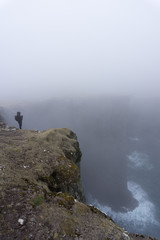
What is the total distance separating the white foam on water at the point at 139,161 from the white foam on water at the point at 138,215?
1170 inches

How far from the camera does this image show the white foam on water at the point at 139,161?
4906 inches

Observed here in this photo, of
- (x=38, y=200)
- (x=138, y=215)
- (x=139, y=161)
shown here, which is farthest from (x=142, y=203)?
(x=38, y=200)

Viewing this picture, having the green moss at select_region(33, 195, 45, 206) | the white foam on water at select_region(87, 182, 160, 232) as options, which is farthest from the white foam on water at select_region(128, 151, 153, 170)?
the green moss at select_region(33, 195, 45, 206)

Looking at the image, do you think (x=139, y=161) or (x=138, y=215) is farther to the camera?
(x=139, y=161)

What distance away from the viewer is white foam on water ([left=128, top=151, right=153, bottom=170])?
12462 cm

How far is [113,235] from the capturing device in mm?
10539

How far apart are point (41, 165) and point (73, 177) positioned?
5096 millimetres

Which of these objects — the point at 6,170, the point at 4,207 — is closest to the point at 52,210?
the point at 4,207

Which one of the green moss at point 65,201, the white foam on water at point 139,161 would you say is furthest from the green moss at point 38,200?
the white foam on water at point 139,161

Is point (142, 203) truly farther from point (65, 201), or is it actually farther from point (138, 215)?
point (65, 201)

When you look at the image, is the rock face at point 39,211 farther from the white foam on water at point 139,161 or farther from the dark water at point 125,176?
the white foam on water at point 139,161

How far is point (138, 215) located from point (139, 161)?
200ft

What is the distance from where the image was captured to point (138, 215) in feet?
273

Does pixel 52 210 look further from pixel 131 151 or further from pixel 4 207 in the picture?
pixel 131 151
